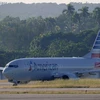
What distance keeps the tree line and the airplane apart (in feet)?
127

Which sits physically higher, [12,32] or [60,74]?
[60,74]

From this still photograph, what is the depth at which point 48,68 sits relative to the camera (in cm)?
6550

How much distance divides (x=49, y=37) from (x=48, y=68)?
65875 millimetres

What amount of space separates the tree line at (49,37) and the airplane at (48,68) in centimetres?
3871

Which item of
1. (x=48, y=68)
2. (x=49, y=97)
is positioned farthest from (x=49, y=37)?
(x=49, y=97)

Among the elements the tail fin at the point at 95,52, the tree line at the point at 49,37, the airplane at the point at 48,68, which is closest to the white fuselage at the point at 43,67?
the airplane at the point at 48,68

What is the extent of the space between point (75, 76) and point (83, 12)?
10185cm

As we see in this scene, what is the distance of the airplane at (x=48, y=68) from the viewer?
6297cm

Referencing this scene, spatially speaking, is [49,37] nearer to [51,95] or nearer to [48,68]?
[48,68]

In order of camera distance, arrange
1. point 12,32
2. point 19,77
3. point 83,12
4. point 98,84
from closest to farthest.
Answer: point 98,84
point 19,77
point 12,32
point 83,12

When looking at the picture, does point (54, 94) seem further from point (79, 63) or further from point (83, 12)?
point (83, 12)

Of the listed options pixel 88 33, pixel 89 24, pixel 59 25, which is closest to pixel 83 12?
pixel 89 24

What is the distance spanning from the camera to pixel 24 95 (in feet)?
122

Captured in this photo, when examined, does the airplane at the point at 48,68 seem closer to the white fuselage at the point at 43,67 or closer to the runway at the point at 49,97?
the white fuselage at the point at 43,67
